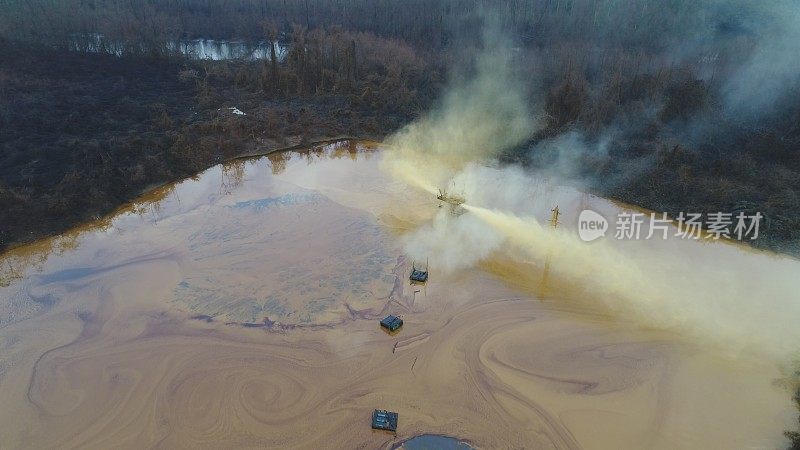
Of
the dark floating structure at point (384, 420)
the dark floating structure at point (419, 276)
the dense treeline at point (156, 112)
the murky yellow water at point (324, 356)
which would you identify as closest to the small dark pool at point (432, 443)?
the murky yellow water at point (324, 356)

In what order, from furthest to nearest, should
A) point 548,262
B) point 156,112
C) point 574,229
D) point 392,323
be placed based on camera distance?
1. point 156,112
2. point 574,229
3. point 548,262
4. point 392,323

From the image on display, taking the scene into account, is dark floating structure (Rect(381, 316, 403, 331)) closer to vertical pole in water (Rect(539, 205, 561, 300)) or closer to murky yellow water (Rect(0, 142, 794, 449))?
murky yellow water (Rect(0, 142, 794, 449))

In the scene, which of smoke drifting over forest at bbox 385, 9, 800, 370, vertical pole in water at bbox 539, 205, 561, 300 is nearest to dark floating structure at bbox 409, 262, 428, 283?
smoke drifting over forest at bbox 385, 9, 800, 370

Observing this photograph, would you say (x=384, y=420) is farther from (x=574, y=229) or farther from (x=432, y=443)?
(x=574, y=229)

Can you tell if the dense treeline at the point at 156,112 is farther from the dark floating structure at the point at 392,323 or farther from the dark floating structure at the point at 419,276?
the dark floating structure at the point at 392,323

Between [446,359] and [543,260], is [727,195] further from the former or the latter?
[446,359]

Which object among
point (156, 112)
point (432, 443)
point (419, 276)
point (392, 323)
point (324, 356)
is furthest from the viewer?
point (156, 112)

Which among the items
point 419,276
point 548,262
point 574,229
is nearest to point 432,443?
point 419,276

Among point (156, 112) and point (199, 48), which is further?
point (199, 48)
